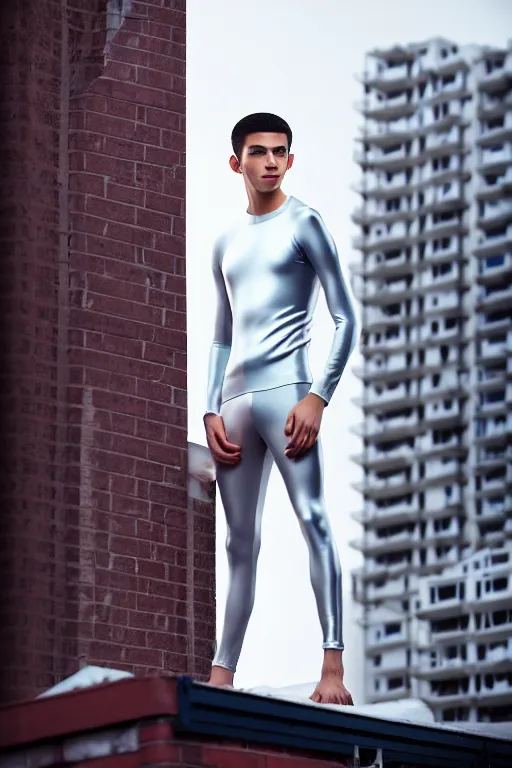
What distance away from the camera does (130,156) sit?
13672mm

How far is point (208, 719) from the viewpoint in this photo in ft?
30.7

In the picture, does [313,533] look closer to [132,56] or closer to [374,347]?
[132,56]

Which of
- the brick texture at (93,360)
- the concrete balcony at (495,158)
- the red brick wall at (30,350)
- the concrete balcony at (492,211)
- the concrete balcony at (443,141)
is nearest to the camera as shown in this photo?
the red brick wall at (30,350)

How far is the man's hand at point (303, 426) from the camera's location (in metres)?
12.5

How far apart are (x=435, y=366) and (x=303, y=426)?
98325mm

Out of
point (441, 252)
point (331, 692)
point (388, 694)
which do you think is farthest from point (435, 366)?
point (331, 692)

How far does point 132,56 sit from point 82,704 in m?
6.03

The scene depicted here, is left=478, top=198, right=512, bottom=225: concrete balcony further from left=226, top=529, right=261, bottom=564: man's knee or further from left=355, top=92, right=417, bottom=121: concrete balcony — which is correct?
left=226, top=529, right=261, bottom=564: man's knee

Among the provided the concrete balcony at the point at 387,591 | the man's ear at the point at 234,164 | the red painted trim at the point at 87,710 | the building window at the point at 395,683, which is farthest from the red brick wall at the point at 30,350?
the concrete balcony at the point at 387,591

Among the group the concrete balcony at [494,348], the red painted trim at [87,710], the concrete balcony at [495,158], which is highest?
the concrete balcony at [495,158]

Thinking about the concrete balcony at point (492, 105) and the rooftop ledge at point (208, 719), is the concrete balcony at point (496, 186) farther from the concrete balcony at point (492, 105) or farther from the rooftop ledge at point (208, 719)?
the rooftop ledge at point (208, 719)

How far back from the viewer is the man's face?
13.0 m

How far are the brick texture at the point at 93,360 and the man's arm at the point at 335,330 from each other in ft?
4.08

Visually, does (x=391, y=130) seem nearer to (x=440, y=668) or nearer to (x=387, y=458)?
(x=387, y=458)
